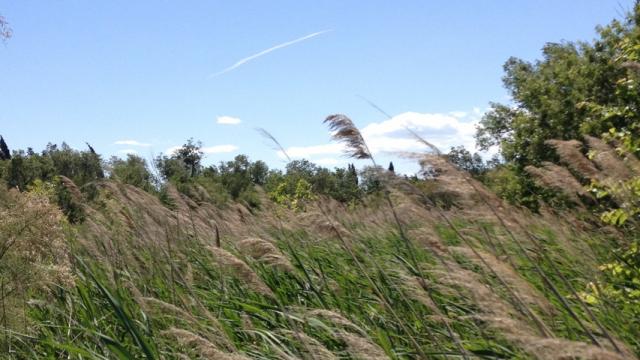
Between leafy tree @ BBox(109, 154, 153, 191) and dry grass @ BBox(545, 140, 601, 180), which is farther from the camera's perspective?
leafy tree @ BBox(109, 154, 153, 191)

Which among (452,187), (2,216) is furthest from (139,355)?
(452,187)

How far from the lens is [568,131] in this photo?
22.7 m

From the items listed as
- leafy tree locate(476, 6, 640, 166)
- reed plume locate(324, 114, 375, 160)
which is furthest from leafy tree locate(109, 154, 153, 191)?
leafy tree locate(476, 6, 640, 166)

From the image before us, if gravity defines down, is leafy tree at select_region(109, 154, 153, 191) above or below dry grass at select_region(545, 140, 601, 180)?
above

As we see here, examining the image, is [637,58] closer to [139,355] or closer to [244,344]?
[244,344]

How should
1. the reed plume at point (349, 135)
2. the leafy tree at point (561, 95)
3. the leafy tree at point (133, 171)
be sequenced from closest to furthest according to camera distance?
the reed plume at point (349, 135) → the leafy tree at point (133, 171) → the leafy tree at point (561, 95)

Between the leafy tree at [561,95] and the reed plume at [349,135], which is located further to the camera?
the leafy tree at [561,95]

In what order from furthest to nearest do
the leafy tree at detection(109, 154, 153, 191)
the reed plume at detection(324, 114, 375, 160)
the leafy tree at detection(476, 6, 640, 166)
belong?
the leafy tree at detection(476, 6, 640, 166)
the leafy tree at detection(109, 154, 153, 191)
the reed plume at detection(324, 114, 375, 160)

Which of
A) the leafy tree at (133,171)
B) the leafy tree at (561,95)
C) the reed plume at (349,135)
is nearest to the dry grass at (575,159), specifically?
the reed plume at (349,135)

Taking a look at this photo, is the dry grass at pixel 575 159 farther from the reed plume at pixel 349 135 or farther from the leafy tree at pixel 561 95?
the leafy tree at pixel 561 95

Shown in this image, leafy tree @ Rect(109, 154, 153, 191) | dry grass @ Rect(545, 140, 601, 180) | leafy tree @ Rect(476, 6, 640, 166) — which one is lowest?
dry grass @ Rect(545, 140, 601, 180)

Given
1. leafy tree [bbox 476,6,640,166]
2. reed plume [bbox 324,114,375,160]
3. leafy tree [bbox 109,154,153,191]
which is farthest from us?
leafy tree [bbox 476,6,640,166]

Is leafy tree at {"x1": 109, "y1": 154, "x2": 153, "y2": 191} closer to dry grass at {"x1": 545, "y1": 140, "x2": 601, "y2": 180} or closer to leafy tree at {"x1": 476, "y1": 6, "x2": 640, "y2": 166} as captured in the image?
dry grass at {"x1": 545, "y1": 140, "x2": 601, "y2": 180}

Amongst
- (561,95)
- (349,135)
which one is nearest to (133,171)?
(349,135)
